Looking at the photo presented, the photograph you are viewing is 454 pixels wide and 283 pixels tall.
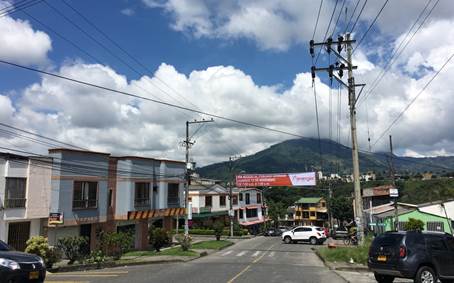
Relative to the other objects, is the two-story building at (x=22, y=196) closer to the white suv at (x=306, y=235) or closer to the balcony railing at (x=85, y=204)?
the balcony railing at (x=85, y=204)

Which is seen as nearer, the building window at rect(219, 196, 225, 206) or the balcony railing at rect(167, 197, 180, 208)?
the balcony railing at rect(167, 197, 180, 208)

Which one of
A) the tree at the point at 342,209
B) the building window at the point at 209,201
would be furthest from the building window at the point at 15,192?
the tree at the point at 342,209

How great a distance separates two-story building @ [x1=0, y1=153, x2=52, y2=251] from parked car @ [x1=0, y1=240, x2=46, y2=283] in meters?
17.6

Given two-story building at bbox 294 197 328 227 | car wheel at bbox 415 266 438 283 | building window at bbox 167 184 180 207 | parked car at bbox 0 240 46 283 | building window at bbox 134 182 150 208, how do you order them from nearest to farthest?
parked car at bbox 0 240 46 283, car wheel at bbox 415 266 438 283, building window at bbox 134 182 150 208, building window at bbox 167 184 180 207, two-story building at bbox 294 197 328 227

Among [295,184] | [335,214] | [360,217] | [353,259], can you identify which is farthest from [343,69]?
[335,214]

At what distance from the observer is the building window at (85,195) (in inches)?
1192

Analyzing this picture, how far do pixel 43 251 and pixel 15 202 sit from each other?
788 centimetres

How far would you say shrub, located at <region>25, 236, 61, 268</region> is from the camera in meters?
19.6

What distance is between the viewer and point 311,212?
387ft

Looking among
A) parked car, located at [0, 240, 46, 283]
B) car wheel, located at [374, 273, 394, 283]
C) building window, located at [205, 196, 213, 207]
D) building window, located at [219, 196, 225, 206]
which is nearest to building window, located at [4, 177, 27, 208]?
parked car, located at [0, 240, 46, 283]

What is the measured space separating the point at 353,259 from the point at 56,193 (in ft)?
61.8

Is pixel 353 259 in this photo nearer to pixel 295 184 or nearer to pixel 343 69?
pixel 343 69

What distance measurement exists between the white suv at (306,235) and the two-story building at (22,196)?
79.4 feet

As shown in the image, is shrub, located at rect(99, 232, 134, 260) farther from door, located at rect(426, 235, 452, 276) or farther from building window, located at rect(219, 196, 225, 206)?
building window, located at rect(219, 196, 225, 206)
